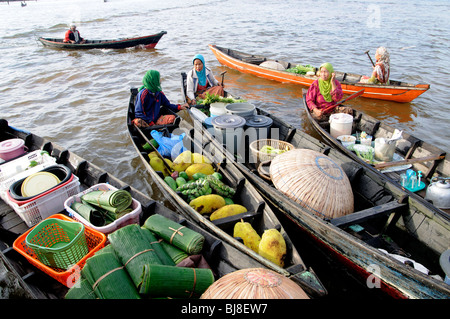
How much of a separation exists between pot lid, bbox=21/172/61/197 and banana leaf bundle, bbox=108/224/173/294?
1821 millimetres

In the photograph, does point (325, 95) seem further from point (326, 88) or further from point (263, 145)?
point (263, 145)

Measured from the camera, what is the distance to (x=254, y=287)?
6.93 ft

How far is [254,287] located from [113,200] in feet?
7.62

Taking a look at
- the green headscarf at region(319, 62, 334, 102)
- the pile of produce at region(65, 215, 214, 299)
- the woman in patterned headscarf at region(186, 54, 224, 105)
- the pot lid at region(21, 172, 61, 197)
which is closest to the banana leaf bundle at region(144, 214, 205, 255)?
the pile of produce at region(65, 215, 214, 299)

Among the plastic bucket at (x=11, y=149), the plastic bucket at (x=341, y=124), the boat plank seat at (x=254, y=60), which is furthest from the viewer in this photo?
Answer: the boat plank seat at (x=254, y=60)

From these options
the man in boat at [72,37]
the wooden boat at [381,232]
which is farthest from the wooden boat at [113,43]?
the wooden boat at [381,232]

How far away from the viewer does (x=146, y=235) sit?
126 inches

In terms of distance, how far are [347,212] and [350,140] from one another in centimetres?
274

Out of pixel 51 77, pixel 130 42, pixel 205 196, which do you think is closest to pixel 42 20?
pixel 130 42

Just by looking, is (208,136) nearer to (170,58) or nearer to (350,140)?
A: (350,140)

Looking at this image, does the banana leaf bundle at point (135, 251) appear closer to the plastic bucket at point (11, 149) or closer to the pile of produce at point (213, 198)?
the pile of produce at point (213, 198)

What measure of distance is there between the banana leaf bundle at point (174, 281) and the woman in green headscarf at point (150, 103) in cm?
479

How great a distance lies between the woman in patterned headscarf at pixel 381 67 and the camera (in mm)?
8797
